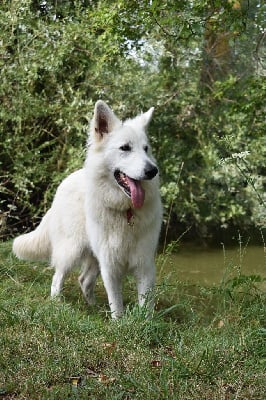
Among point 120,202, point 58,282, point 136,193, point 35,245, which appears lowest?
point 58,282

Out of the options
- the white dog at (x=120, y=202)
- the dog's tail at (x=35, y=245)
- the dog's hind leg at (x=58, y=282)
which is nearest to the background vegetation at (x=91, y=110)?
the dog's tail at (x=35, y=245)

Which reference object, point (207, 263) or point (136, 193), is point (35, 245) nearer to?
point (136, 193)

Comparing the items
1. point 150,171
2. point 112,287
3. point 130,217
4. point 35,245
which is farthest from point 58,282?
point 150,171

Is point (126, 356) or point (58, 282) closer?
point (126, 356)

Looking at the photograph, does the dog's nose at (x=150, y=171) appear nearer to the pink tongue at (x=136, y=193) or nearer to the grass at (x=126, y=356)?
the pink tongue at (x=136, y=193)

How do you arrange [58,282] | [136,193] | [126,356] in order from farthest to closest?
[58,282] → [136,193] → [126,356]

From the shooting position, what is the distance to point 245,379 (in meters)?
2.43

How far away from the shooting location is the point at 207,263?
7.64 metres

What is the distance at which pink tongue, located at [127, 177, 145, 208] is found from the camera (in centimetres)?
385

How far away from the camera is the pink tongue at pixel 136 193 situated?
3852 millimetres

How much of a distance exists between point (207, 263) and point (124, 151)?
4.06 meters

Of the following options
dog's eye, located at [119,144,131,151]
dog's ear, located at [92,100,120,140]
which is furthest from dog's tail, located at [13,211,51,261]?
dog's eye, located at [119,144,131,151]

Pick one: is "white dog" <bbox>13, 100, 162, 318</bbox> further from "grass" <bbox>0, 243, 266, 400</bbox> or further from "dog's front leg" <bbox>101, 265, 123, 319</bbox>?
"grass" <bbox>0, 243, 266, 400</bbox>

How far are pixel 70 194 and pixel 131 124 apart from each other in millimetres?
976
